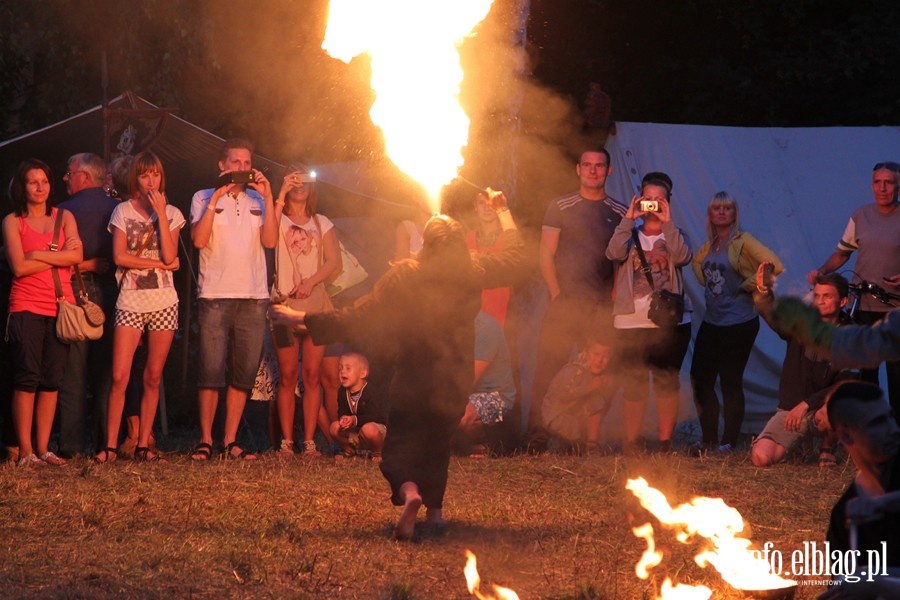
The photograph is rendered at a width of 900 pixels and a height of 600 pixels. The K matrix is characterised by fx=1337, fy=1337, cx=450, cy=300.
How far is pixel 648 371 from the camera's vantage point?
10281 millimetres

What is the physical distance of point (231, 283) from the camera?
32.2 ft

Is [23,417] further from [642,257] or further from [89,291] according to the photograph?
[642,257]

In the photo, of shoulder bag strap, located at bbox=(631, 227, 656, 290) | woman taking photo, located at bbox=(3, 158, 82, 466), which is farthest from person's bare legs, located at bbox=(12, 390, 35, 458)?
shoulder bag strap, located at bbox=(631, 227, 656, 290)

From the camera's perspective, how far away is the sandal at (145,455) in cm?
955

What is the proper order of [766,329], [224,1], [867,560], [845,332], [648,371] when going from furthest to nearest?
[224,1], [766,329], [648,371], [845,332], [867,560]

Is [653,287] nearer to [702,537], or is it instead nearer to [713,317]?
[713,317]

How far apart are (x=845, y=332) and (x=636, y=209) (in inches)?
188

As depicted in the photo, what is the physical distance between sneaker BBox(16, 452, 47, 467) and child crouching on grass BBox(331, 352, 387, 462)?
2089mm

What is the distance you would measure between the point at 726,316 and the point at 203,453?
4.21 meters

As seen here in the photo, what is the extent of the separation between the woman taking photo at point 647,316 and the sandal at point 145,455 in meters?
3.48

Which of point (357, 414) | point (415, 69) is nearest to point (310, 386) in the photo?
point (357, 414)

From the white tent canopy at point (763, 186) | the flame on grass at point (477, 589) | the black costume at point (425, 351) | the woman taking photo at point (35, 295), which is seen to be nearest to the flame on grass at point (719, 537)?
the flame on grass at point (477, 589)

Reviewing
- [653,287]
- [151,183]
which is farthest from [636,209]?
[151,183]

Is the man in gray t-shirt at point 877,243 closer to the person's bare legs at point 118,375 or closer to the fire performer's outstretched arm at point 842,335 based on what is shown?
the fire performer's outstretched arm at point 842,335
